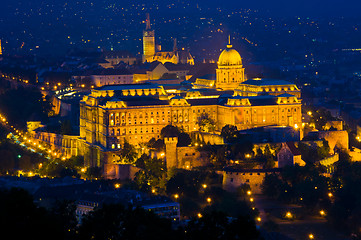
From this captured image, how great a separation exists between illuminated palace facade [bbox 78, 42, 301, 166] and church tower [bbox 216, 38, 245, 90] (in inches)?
237

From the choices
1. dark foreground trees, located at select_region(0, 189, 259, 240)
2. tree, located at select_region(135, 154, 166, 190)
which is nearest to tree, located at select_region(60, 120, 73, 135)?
tree, located at select_region(135, 154, 166, 190)

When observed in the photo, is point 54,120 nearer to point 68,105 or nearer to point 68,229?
point 68,105

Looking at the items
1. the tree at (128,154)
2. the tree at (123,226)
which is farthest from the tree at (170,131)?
the tree at (123,226)

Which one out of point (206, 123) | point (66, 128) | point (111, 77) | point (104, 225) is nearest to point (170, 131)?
point (206, 123)

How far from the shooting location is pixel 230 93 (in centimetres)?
9850

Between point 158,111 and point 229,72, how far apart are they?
568 inches

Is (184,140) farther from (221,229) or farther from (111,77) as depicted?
(111,77)

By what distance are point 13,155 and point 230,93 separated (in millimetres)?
18122

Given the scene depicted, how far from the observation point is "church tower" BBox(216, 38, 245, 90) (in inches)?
4033

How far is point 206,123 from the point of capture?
90.4 metres

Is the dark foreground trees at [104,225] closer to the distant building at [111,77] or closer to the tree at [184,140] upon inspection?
the tree at [184,140]

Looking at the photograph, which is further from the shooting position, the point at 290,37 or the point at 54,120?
the point at 290,37

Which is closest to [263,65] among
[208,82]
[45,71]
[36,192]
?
[45,71]

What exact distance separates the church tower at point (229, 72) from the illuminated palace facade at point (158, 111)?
6.01 metres
